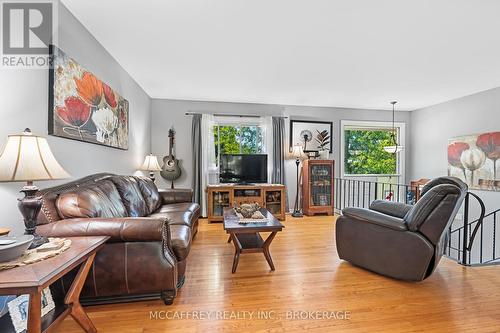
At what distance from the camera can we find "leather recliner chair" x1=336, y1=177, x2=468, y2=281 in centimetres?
209

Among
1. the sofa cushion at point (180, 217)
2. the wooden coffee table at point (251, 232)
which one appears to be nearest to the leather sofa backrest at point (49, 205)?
the sofa cushion at point (180, 217)

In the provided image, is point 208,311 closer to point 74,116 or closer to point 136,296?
point 136,296

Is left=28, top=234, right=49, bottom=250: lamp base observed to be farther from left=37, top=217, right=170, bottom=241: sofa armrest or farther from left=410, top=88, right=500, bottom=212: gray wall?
left=410, top=88, right=500, bottom=212: gray wall

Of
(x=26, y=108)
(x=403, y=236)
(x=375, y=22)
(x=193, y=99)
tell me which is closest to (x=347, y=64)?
(x=375, y=22)

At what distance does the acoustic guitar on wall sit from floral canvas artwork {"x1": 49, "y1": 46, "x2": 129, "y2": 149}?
1.60 metres

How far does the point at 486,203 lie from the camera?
4258 mm

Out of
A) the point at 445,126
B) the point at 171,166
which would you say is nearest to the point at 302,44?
the point at 171,166

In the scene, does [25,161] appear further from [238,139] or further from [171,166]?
[238,139]

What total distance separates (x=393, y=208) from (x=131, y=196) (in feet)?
9.57

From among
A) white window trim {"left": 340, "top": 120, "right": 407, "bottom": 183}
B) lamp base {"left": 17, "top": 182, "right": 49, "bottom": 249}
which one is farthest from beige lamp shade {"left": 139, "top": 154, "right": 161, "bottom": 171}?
white window trim {"left": 340, "top": 120, "right": 407, "bottom": 183}

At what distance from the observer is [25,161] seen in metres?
1.36

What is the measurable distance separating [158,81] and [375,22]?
10.2 feet

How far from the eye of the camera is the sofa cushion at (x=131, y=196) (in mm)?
2637

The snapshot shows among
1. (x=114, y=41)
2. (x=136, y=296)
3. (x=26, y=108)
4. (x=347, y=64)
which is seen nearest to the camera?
(x=26, y=108)
